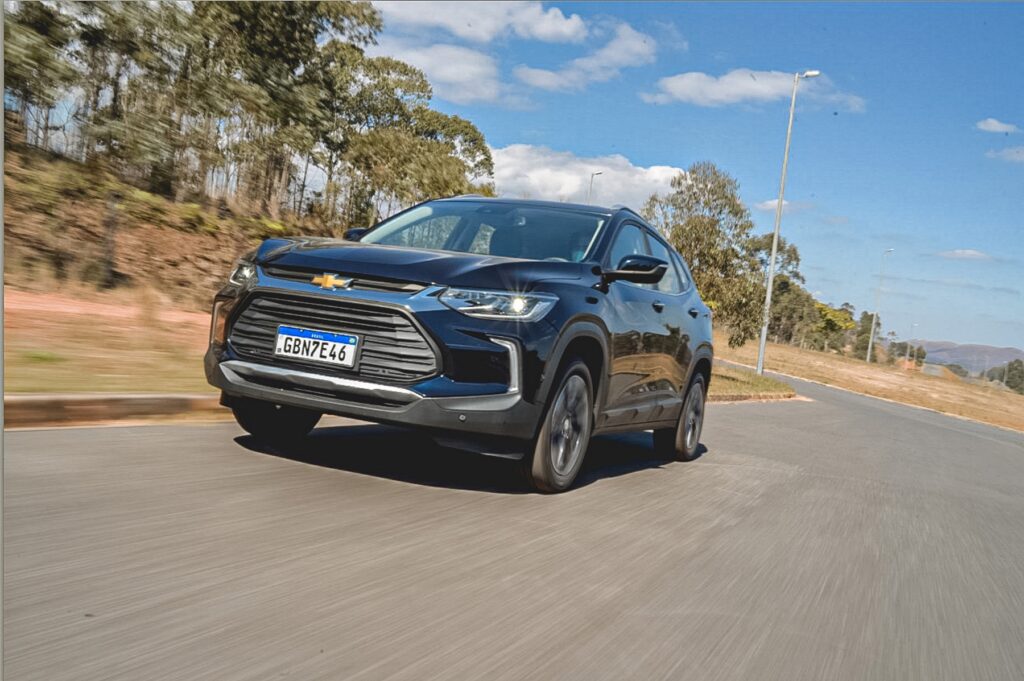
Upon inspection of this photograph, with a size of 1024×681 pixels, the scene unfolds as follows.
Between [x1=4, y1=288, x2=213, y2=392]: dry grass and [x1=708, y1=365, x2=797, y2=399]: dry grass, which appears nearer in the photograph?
[x1=4, y1=288, x2=213, y2=392]: dry grass

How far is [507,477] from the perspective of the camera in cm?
629

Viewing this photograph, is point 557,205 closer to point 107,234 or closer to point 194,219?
point 107,234

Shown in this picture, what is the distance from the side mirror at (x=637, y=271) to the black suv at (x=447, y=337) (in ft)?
0.03

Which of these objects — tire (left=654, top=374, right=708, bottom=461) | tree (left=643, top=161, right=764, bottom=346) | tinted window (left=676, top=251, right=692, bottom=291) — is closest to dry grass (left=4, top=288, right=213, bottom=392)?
tire (left=654, top=374, right=708, bottom=461)

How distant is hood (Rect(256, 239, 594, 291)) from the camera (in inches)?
203

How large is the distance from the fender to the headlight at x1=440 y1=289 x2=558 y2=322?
0.77ft

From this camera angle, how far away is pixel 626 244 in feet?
22.6

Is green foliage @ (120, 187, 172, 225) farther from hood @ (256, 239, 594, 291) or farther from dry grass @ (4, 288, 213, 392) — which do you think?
hood @ (256, 239, 594, 291)

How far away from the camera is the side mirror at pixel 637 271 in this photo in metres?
6.05

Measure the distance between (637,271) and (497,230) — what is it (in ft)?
3.32

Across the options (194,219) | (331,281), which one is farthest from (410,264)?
(194,219)

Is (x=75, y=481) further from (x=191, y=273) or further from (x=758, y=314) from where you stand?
(x=758, y=314)

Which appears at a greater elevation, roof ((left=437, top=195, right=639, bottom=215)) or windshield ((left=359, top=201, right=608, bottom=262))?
roof ((left=437, top=195, right=639, bottom=215))

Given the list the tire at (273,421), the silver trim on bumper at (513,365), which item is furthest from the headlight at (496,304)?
the tire at (273,421)
